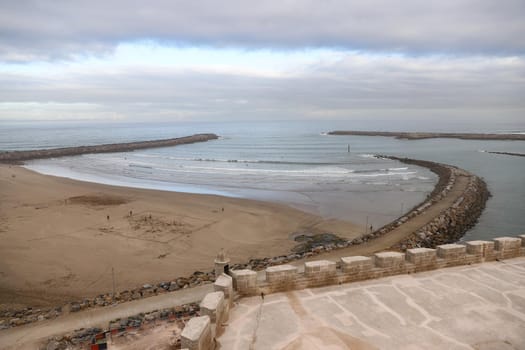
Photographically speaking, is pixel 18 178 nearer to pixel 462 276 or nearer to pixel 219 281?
pixel 219 281

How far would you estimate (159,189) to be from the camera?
102 feet

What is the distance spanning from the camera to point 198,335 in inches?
191

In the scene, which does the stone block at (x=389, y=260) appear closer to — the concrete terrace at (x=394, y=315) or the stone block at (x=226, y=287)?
the concrete terrace at (x=394, y=315)

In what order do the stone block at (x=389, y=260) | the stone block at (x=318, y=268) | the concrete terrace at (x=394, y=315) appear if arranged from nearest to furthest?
the concrete terrace at (x=394, y=315)
the stone block at (x=318, y=268)
the stone block at (x=389, y=260)

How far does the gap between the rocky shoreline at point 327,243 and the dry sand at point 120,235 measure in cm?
85

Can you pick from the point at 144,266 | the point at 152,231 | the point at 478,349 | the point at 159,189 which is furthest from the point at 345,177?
the point at 478,349

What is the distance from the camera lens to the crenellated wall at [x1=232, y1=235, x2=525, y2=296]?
7.25m

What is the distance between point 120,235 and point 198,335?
45.6 feet

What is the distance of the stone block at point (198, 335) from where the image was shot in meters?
4.80

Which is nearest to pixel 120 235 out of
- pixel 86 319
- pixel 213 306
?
pixel 86 319

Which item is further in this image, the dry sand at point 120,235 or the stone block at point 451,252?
the dry sand at point 120,235

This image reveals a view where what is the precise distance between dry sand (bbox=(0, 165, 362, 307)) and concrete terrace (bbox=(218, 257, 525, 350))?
24.4ft

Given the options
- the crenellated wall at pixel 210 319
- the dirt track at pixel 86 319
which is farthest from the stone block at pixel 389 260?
the dirt track at pixel 86 319

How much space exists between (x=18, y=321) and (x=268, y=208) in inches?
637
